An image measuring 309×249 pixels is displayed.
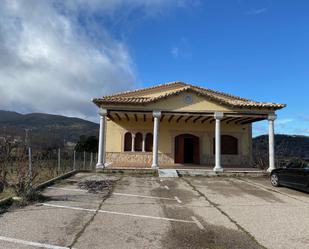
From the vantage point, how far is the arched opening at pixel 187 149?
2570 cm

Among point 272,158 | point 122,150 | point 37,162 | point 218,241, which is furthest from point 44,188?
point 272,158

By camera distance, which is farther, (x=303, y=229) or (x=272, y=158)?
(x=272, y=158)

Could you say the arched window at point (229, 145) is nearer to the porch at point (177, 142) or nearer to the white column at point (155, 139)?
the porch at point (177, 142)

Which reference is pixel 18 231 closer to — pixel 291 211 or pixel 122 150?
pixel 291 211

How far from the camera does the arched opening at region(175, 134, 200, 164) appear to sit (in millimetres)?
25703

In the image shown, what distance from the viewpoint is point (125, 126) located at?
83.1 ft

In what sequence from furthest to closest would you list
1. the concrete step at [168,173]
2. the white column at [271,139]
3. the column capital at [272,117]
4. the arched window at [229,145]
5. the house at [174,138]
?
the arched window at [229,145]
the house at [174,138]
the column capital at [272,117]
the white column at [271,139]
the concrete step at [168,173]

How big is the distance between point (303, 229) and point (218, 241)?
2177 millimetres

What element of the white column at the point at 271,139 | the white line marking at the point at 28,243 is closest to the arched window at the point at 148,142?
the white column at the point at 271,139

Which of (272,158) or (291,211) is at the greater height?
(272,158)

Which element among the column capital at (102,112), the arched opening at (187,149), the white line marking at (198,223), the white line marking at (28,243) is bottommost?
the white line marking at (28,243)

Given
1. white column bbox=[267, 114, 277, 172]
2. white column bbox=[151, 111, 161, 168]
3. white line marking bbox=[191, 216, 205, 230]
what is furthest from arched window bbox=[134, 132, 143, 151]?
white line marking bbox=[191, 216, 205, 230]

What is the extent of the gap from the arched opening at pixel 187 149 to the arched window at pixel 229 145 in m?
1.97

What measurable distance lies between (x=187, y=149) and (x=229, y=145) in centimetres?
326
